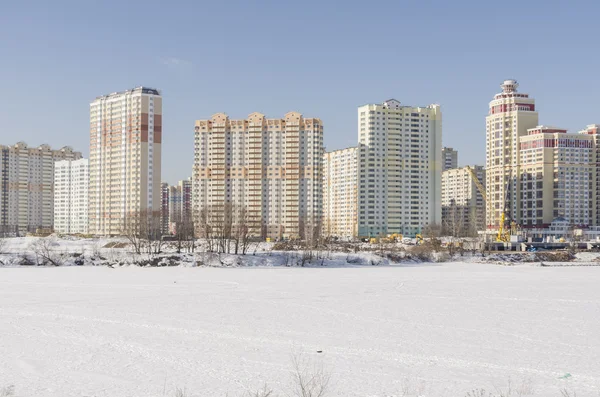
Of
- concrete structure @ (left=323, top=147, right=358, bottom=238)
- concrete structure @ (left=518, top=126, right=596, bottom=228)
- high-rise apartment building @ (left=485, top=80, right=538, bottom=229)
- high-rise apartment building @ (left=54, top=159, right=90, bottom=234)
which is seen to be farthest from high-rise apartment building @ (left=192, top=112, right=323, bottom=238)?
concrete structure @ (left=518, top=126, right=596, bottom=228)

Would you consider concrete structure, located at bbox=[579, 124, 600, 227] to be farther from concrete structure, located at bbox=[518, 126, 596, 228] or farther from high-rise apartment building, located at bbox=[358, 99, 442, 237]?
high-rise apartment building, located at bbox=[358, 99, 442, 237]

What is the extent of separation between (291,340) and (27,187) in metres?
158

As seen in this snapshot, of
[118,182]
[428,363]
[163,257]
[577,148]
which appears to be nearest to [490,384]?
[428,363]

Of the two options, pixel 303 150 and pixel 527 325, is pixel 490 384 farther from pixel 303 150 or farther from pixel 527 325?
pixel 303 150

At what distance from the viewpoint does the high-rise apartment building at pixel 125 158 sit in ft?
392

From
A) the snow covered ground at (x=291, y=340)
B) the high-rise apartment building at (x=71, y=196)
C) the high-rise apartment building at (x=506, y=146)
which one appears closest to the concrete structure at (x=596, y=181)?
the high-rise apartment building at (x=506, y=146)

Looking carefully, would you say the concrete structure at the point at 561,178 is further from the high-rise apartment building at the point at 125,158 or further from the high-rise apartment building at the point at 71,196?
the high-rise apartment building at the point at 71,196

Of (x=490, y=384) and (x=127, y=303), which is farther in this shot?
(x=127, y=303)

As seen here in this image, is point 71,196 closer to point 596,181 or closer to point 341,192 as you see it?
point 341,192

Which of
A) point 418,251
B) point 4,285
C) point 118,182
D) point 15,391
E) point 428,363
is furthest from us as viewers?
point 118,182

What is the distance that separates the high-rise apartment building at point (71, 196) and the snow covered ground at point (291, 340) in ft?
388

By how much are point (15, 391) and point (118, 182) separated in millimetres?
114528

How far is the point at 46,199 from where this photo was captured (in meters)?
166

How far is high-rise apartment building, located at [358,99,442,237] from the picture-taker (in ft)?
430
